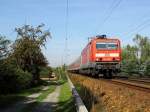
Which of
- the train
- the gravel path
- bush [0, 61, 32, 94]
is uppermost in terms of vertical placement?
the train

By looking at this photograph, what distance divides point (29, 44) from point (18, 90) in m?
20.1

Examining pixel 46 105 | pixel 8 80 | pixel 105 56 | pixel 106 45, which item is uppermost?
pixel 106 45

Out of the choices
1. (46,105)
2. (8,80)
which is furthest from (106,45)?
(46,105)

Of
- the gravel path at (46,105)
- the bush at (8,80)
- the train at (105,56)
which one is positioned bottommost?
the gravel path at (46,105)

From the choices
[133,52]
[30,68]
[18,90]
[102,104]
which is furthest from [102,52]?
[133,52]

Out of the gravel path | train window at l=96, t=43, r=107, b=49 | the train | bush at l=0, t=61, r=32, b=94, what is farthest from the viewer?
train window at l=96, t=43, r=107, b=49

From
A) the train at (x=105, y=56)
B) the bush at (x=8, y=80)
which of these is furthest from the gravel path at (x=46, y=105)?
the train at (x=105, y=56)

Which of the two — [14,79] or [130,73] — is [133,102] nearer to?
[14,79]

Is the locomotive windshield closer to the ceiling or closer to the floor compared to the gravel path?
closer to the ceiling

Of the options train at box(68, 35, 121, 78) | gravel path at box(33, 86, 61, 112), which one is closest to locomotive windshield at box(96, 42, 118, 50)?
train at box(68, 35, 121, 78)

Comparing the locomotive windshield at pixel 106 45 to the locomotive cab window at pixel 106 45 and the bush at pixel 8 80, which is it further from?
the bush at pixel 8 80

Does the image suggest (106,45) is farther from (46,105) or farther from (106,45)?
(46,105)

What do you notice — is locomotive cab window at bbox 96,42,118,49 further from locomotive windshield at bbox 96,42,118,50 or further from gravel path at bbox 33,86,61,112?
gravel path at bbox 33,86,61,112

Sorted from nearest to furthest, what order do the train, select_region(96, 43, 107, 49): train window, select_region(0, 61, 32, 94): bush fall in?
select_region(0, 61, 32, 94): bush, the train, select_region(96, 43, 107, 49): train window
